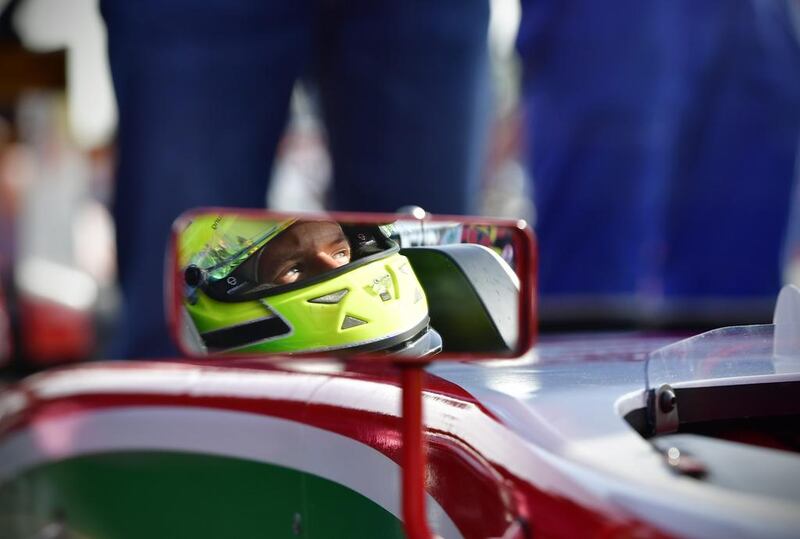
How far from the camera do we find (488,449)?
2.35 feet

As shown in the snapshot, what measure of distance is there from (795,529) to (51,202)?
500cm

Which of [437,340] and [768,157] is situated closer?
[437,340]

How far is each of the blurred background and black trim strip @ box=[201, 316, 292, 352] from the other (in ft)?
3.58

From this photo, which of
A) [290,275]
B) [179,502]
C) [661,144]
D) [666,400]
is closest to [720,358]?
[666,400]

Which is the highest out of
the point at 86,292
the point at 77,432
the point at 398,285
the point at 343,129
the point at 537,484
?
the point at 343,129

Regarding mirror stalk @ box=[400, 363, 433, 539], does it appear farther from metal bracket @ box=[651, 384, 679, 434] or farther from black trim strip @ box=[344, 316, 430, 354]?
metal bracket @ box=[651, 384, 679, 434]

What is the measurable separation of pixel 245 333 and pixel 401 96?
135 centimetres

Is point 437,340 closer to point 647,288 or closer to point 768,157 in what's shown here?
point 647,288

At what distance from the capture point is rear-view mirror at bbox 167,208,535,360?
68 cm

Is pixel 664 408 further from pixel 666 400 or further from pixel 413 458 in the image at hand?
pixel 413 458

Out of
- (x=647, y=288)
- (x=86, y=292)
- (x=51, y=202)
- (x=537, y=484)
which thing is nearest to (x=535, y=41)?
(x=647, y=288)

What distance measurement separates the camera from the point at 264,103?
1914mm

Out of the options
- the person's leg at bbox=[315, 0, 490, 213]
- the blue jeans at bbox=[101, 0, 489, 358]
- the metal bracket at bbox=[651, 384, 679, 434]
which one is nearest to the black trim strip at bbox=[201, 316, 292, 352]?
the metal bracket at bbox=[651, 384, 679, 434]

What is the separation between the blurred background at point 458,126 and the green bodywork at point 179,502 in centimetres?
52
